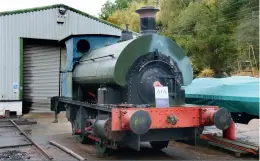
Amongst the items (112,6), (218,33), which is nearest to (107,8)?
(112,6)

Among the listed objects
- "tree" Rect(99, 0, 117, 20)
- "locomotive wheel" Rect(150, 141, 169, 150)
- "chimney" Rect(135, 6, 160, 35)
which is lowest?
"locomotive wheel" Rect(150, 141, 169, 150)

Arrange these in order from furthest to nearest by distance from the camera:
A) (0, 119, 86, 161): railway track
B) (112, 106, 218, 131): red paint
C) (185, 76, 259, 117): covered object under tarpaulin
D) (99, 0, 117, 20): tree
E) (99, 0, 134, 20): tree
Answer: (99, 0, 117, 20): tree, (99, 0, 134, 20): tree, (185, 76, 259, 117): covered object under tarpaulin, (0, 119, 86, 161): railway track, (112, 106, 218, 131): red paint

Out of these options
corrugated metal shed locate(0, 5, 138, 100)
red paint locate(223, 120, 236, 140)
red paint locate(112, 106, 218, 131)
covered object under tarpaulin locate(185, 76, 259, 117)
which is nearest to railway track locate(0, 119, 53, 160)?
red paint locate(112, 106, 218, 131)

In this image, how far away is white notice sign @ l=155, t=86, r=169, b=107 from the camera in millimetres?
6717

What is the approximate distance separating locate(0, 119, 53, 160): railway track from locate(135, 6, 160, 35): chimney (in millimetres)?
3255

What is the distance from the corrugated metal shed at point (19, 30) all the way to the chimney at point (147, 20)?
9.96m

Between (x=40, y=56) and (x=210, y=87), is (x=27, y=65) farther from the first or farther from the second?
(x=210, y=87)

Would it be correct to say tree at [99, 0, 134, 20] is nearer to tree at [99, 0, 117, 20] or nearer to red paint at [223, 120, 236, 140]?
tree at [99, 0, 117, 20]

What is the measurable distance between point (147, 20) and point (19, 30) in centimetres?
1015

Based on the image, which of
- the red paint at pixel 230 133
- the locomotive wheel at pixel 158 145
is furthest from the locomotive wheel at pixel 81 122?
the red paint at pixel 230 133

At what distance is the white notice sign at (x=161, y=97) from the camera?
6717 millimetres

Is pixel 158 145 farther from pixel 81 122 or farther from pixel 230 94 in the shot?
pixel 230 94

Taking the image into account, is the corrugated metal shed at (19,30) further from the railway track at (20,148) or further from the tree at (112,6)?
the tree at (112,6)

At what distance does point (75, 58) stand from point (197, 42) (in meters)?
22.5
